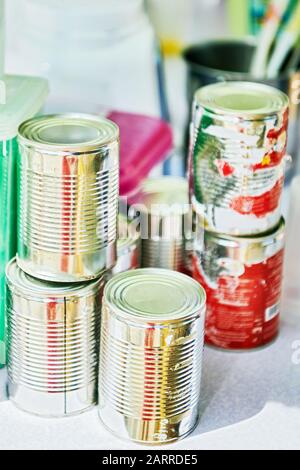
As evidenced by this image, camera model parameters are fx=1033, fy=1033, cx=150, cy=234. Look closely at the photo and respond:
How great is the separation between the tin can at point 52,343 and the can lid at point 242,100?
18 centimetres

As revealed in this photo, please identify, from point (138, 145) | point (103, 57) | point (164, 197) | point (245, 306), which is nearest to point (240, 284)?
point (245, 306)

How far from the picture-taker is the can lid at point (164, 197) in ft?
3.12

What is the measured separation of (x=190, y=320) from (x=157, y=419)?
0.08m

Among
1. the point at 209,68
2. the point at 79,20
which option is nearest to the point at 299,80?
the point at 209,68

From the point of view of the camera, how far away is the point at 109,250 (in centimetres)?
83

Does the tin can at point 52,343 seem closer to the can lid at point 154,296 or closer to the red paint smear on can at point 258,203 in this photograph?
the can lid at point 154,296

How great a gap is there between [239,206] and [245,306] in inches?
3.8

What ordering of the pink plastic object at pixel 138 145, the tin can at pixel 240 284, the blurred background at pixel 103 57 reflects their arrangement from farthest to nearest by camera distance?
the blurred background at pixel 103 57 → the pink plastic object at pixel 138 145 → the tin can at pixel 240 284

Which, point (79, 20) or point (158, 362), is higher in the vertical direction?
point (79, 20)

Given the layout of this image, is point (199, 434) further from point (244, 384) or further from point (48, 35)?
point (48, 35)

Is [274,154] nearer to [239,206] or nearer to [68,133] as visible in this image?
[239,206]

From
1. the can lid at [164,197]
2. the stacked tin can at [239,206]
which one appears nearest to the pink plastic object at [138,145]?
the can lid at [164,197]
